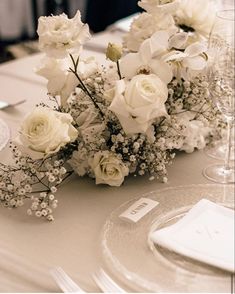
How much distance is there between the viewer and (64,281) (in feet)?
2.62

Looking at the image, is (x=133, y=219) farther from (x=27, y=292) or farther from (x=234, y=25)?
(x=234, y=25)

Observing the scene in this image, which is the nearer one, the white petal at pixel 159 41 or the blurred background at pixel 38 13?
the white petal at pixel 159 41

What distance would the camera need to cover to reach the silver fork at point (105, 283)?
2.52 feet

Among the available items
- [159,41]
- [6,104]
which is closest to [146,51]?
[159,41]

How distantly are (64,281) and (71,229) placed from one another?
15 cm

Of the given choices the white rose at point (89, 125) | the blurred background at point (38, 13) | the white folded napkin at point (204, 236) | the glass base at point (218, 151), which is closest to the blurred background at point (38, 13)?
the blurred background at point (38, 13)

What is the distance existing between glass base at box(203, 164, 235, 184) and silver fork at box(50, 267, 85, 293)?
41 centimetres

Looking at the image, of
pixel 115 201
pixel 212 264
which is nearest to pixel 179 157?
pixel 115 201

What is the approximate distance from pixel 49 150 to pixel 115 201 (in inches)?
6.2

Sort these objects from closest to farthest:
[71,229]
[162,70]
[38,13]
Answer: [71,229] < [162,70] < [38,13]

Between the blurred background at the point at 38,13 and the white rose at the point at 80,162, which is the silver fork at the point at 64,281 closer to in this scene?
the white rose at the point at 80,162

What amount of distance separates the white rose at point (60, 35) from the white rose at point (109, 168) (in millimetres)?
206

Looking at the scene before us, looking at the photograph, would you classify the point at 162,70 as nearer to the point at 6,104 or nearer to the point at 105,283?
the point at 105,283

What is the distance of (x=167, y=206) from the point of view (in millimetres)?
981
